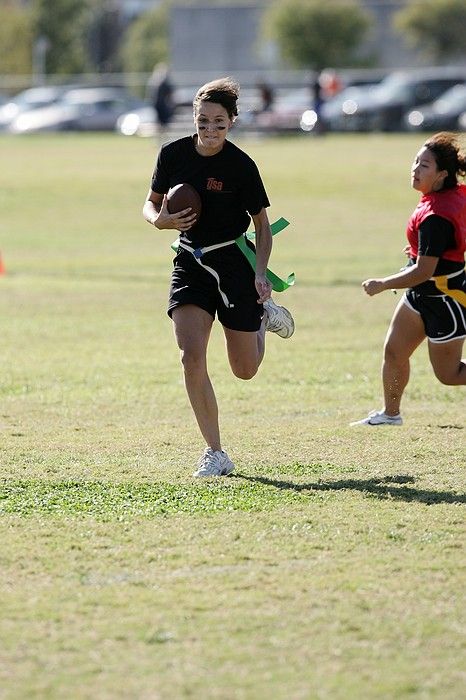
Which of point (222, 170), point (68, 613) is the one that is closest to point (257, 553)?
point (68, 613)

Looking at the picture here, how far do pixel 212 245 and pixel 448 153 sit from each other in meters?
1.44

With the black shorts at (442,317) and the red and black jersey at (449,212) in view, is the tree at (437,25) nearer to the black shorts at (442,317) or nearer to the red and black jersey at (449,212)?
the black shorts at (442,317)

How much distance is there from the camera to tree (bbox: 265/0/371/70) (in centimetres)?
7425

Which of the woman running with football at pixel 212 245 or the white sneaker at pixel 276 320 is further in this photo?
the white sneaker at pixel 276 320

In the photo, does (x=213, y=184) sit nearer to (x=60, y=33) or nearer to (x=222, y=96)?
(x=222, y=96)

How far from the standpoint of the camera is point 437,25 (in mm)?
75125

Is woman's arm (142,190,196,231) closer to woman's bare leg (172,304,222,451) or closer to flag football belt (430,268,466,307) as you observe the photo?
woman's bare leg (172,304,222,451)

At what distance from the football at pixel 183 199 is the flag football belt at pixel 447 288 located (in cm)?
158

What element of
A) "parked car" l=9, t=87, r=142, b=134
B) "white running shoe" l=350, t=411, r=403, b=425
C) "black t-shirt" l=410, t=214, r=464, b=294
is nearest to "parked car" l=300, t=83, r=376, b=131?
"parked car" l=9, t=87, r=142, b=134

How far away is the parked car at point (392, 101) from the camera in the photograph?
A: 53031 millimetres

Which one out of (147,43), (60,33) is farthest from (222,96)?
(147,43)

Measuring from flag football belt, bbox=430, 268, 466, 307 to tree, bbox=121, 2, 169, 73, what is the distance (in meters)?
87.2

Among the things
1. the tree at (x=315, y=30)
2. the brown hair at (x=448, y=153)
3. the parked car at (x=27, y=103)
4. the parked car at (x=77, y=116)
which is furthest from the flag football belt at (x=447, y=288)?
the tree at (x=315, y=30)

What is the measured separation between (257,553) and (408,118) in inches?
1907
